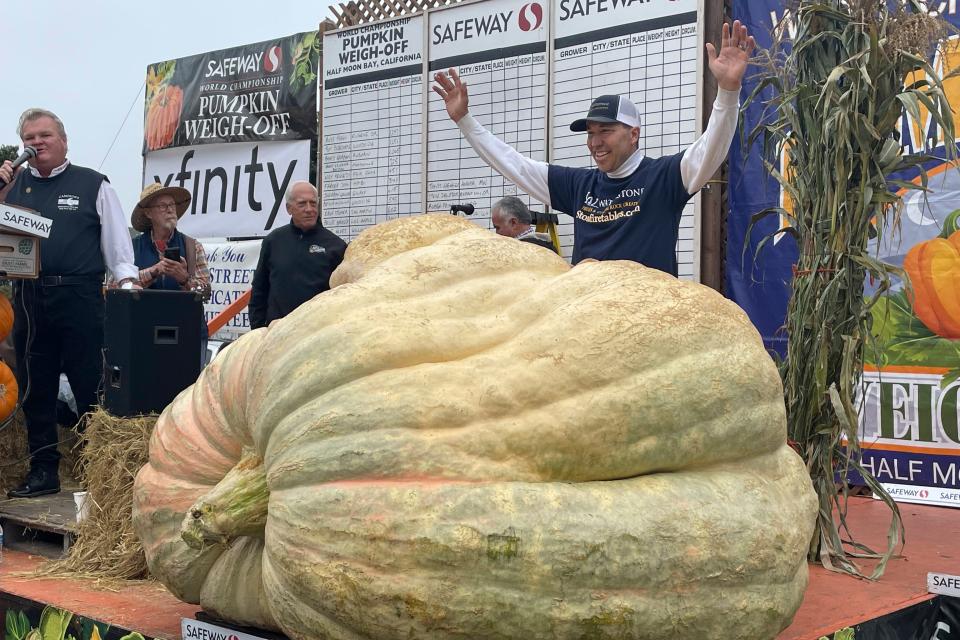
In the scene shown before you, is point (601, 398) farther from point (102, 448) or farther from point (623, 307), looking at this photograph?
point (102, 448)

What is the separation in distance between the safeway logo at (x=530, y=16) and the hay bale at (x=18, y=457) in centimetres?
389

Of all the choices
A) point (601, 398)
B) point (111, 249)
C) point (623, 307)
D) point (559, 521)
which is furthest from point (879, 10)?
point (111, 249)

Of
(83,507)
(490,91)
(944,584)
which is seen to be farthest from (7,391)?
(490,91)

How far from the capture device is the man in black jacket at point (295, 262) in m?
5.22

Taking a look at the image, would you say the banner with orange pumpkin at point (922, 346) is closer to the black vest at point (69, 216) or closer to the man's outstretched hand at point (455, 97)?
the man's outstretched hand at point (455, 97)

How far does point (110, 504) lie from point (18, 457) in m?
1.55

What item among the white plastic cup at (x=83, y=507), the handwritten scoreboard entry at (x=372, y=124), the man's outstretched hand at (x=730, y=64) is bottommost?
the white plastic cup at (x=83, y=507)

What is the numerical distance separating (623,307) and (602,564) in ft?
1.60

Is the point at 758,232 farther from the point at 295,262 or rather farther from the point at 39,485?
the point at 39,485

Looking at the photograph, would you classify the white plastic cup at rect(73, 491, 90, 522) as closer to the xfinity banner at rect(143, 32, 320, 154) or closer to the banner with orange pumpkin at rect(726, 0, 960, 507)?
the banner with orange pumpkin at rect(726, 0, 960, 507)

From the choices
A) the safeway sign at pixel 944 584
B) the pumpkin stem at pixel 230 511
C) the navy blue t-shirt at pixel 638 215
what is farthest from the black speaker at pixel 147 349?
the safeway sign at pixel 944 584

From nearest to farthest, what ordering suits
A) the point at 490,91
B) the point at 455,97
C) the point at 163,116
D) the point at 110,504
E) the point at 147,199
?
1. the point at 110,504
2. the point at 455,97
3. the point at 147,199
4. the point at 490,91
5. the point at 163,116

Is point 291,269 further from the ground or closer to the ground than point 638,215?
closer to the ground

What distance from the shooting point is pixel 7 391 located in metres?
4.18
